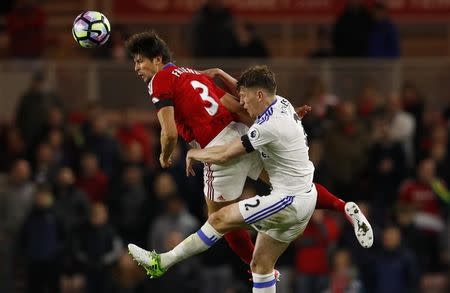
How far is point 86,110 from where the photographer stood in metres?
19.8

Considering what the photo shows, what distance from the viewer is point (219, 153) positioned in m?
12.2

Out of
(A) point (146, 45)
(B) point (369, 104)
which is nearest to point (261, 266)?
(A) point (146, 45)

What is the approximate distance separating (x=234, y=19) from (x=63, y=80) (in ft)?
11.1

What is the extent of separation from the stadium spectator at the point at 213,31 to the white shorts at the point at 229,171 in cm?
812

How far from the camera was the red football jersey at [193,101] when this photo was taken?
12336mm

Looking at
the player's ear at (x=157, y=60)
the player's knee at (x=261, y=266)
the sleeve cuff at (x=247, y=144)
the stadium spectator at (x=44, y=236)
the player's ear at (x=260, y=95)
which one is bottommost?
the stadium spectator at (x=44, y=236)

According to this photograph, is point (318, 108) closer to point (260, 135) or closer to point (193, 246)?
point (193, 246)

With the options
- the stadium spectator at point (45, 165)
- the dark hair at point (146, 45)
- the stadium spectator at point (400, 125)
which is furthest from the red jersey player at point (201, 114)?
the stadium spectator at point (400, 125)

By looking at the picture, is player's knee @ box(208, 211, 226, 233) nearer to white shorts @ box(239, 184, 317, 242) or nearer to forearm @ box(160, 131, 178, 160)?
white shorts @ box(239, 184, 317, 242)

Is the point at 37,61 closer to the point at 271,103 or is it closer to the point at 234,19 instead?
the point at 234,19

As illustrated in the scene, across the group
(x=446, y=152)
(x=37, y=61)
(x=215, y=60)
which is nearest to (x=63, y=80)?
(x=37, y=61)

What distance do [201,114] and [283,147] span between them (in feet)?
2.81

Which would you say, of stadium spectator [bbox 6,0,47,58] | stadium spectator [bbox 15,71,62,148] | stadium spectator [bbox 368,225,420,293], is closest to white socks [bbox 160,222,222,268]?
stadium spectator [bbox 368,225,420,293]

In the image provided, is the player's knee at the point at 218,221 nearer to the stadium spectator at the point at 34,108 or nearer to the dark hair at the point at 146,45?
the dark hair at the point at 146,45
